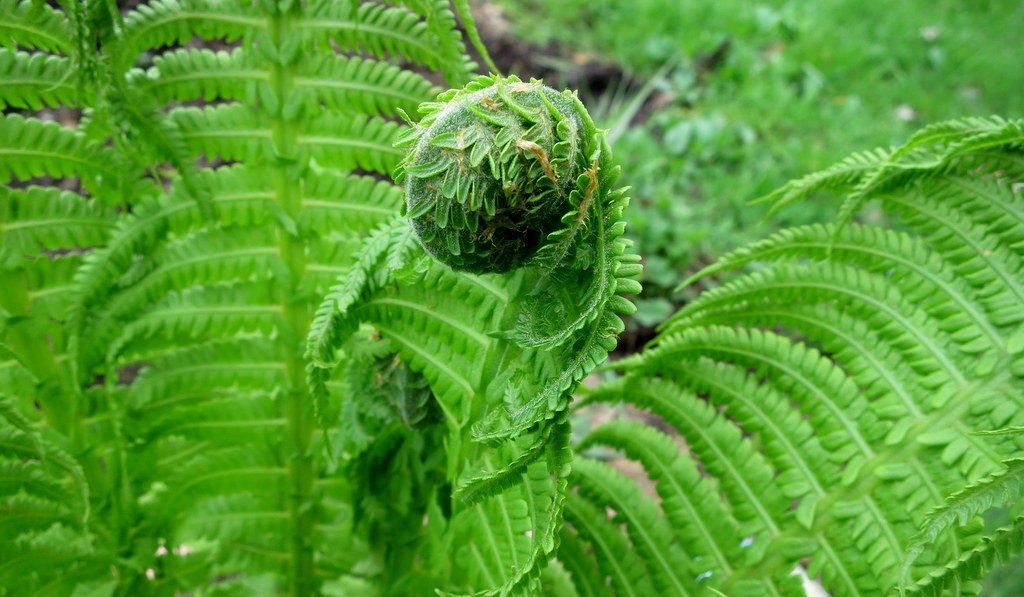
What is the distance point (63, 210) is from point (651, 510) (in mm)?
1270

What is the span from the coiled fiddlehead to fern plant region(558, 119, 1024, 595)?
0.54 m

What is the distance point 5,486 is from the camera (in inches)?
52.9

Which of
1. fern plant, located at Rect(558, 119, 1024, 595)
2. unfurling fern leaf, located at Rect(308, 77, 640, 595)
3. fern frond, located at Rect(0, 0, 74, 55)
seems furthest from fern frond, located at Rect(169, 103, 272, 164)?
fern plant, located at Rect(558, 119, 1024, 595)

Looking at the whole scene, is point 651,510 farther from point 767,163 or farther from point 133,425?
point 767,163

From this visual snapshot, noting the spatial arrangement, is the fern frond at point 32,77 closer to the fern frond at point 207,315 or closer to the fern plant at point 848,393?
the fern frond at point 207,315

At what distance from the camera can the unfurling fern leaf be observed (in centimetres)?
86

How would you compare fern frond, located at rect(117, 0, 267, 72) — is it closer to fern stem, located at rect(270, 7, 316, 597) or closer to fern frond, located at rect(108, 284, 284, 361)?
fern stem, located at rect(270, 7, 316, 597)

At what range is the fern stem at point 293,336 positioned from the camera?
148 cm

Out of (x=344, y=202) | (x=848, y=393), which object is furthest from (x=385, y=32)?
(x=848, y=393)

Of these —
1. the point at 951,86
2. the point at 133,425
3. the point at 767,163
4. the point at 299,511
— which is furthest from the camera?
the point at 951,86

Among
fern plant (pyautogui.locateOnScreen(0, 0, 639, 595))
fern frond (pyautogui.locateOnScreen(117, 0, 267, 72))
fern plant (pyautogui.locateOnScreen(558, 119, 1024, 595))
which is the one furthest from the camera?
fern frond (pyautogui.locateOnScreen(117, 0, 267, 72))

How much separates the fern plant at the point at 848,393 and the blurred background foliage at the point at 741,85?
1.52 meters

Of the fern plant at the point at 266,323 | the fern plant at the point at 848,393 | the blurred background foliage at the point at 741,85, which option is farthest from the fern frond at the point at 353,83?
the blurred background foliage at the point at 741,85

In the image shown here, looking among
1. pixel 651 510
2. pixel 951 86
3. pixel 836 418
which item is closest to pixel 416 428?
pixel 651 510
